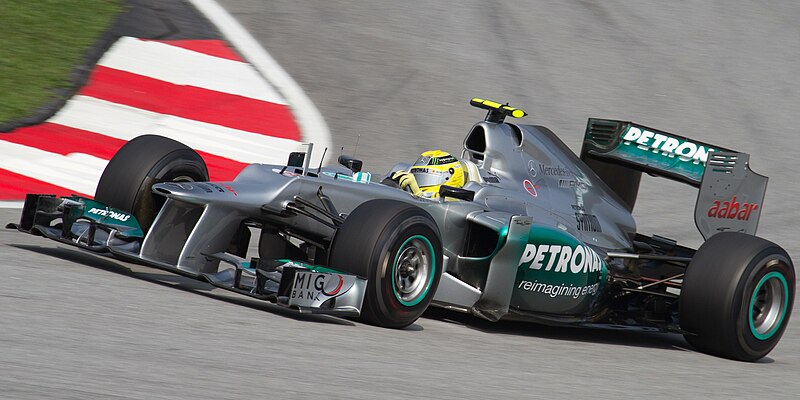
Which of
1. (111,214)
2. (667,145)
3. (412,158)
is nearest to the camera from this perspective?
(111,214)

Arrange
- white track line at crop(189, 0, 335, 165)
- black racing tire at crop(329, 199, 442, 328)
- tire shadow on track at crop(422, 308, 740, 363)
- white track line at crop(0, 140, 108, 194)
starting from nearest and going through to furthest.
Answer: black racing tire at crop(329, 199, 442, 328) → tire shadow on track at crop(422, 308, 740, 363) → white track line at crop(0, 140, 108, 194) → white track line at crop(189, 0, 335, 165)

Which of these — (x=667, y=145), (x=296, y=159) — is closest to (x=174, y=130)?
(x=296, y=159)

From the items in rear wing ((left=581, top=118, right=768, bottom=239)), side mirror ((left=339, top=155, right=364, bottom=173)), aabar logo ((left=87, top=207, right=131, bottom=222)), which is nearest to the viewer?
aabar logo ((left=87, top=207, right=131, bottom=222))

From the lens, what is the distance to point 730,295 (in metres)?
7.19

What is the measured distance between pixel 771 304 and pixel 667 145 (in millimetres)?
1447

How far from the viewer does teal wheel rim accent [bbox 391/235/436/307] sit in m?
6.16

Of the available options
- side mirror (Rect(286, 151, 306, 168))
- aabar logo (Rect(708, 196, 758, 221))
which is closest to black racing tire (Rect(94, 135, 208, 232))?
side mirror (Rect(286, 151, 306, 168))

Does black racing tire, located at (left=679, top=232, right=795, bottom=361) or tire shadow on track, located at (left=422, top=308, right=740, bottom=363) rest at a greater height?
black racing tire, located at (left=679, top=232, right=795, bottom=361)

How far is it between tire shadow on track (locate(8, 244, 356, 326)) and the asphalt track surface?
3cm

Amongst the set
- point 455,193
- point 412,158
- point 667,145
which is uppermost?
point 667,145

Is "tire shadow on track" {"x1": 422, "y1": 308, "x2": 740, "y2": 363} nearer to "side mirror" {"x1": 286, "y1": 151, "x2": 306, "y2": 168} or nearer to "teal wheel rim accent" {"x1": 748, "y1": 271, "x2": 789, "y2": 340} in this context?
"teal wheel rim accent" {"x1": 748, "y1": 271, "x2": 789, "y2": 340}

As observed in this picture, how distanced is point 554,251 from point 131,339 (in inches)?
129

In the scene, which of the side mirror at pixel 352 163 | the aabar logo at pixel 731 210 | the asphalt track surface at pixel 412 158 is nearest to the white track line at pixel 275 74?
the asphalt track surface at pixel 412 158

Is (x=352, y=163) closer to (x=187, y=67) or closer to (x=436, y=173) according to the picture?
(x=436, y=173)
